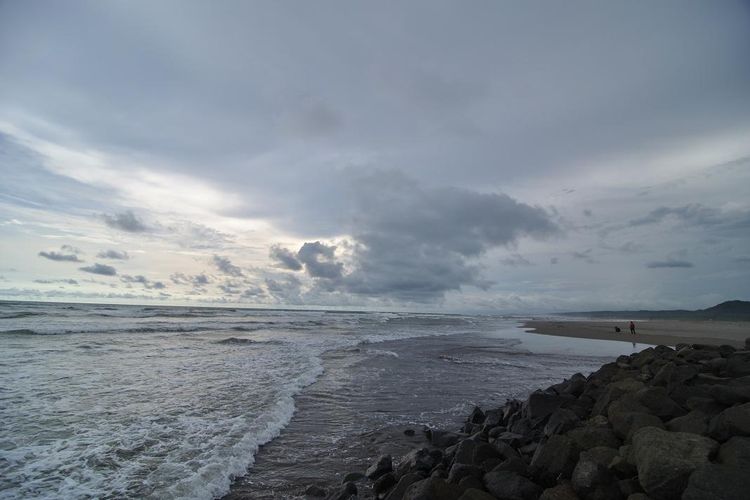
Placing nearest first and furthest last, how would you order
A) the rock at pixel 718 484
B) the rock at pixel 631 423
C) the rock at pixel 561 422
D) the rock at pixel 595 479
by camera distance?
the rock at pixel 718 484 < the rock at pixel 595 479 < the rock at pixel 631 423 < the rock at pixel 561 422

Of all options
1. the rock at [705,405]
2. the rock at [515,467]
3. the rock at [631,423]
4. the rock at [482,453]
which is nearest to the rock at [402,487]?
the rock at [482,453]

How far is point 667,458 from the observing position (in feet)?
13.8

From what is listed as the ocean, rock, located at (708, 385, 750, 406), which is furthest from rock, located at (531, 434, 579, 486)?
the ocean

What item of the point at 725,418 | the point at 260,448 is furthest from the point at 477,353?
the point at 725,418

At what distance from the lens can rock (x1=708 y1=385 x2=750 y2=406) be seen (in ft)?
19.1

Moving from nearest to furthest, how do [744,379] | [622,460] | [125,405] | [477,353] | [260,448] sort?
[622,460] → [744,379] → [260,448] → [125,405] → [477,353]

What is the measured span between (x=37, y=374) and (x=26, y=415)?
19.0ft

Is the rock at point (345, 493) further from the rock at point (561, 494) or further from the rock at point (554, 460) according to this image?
the rock at point (561, 494)

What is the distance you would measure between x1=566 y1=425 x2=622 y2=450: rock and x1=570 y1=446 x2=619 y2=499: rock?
0.66 metres

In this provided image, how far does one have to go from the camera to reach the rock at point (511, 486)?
4884 millimetres

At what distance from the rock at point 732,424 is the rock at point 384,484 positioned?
443 cm

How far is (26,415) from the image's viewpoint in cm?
987

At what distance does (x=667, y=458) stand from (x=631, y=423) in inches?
65.3

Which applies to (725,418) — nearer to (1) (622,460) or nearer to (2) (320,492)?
(1) (622,460)
